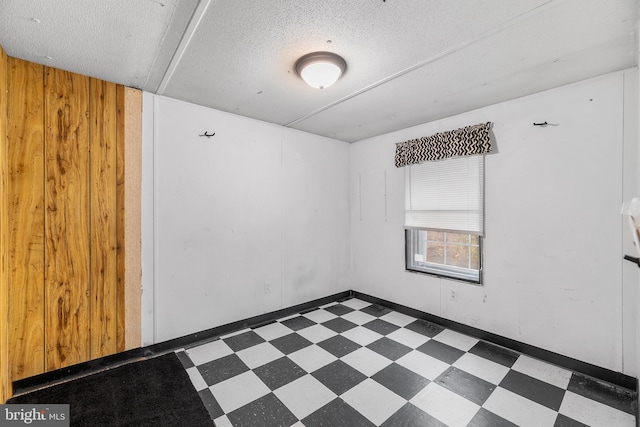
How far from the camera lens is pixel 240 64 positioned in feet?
6.34

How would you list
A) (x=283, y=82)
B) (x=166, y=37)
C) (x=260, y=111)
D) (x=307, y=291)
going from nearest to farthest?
(x=166, y=37) → (x=283, y=82) → (x=260, y=111) → (x=307, y=291)

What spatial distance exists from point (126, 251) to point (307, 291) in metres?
2.06

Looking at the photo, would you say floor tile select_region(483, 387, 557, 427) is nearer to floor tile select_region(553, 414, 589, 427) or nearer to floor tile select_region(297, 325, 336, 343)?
floor tile select_region(553, 414, 589, 427)

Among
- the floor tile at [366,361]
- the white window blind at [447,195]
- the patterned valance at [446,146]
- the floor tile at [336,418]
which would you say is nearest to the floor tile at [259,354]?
the floor tile at [366,361]

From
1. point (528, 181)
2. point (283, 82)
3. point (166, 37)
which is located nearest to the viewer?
point (166, 37)

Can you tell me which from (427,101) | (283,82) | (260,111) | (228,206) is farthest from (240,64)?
(427,101)

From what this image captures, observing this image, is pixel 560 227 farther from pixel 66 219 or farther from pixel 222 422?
pixel 66 219

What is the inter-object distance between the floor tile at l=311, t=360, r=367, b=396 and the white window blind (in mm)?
1749

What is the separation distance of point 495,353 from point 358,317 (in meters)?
1.38

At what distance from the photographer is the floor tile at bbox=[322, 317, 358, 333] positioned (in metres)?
2.96

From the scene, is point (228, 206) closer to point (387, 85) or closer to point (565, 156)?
point (387, 85)

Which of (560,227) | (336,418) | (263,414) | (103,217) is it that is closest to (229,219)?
(103,217)

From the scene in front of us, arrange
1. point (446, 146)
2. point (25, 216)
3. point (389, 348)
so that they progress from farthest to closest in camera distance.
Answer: point (446, 146), point (389, 348), point (25, 216)

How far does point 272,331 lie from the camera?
2.90 m
